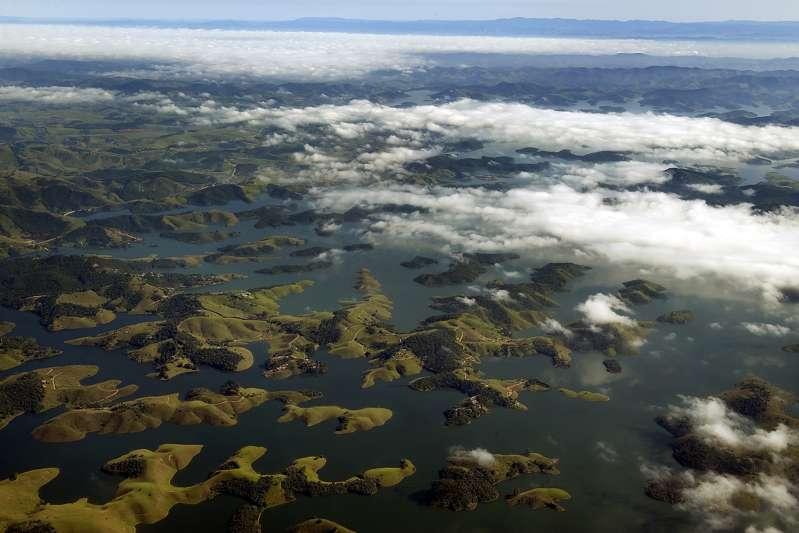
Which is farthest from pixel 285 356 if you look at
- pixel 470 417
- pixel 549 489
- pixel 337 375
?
pixel 549 489

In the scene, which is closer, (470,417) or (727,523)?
(727,523)

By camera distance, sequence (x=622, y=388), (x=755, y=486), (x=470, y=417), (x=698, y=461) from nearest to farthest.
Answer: (x=755, y=486)
(x=698, y=461)
(x=470, y=417)
(x=622, y=388)

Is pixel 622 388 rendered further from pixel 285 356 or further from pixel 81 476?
pixel 81 476

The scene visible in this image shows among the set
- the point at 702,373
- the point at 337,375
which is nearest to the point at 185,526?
the point at 337,375

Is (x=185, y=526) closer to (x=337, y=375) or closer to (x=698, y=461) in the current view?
(x=337, y=375)

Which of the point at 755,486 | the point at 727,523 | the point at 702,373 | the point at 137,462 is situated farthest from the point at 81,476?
the point at 702,373

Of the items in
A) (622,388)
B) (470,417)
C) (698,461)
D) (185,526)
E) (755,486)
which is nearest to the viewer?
(185,526)

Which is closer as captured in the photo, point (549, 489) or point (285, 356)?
point (549, 489)

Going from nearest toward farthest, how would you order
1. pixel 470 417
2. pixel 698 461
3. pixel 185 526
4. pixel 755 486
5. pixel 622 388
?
pixel 185 526 < pixel 755 486 < pixel 698 461 < pixel 470 417 < pixel 622 388

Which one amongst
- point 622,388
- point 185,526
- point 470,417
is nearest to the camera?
point 185,526
